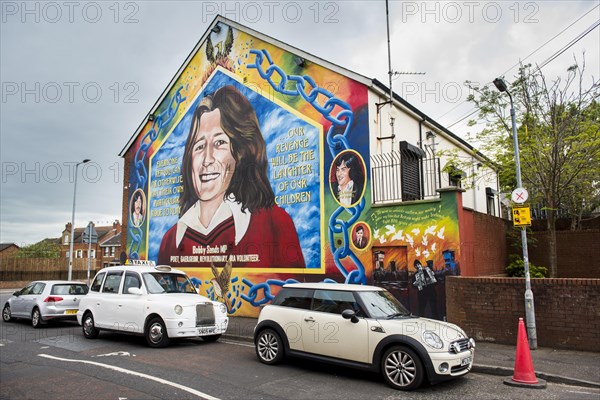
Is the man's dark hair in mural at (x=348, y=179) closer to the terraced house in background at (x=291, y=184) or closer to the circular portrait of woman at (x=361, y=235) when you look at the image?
the terraced house in background at (x=291, y=184)

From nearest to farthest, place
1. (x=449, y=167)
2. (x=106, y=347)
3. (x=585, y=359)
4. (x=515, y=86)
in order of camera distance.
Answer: (x=585, y=359)
(x=106, y=347)
(x=515, y=86)
(x=449, y=167)

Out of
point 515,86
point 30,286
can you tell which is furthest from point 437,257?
point 30,286

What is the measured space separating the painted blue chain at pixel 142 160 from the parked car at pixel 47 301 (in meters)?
5.82

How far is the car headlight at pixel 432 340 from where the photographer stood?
7.25 m

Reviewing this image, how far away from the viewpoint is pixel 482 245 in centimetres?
1387

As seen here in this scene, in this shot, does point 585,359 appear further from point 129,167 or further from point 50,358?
point 129,167

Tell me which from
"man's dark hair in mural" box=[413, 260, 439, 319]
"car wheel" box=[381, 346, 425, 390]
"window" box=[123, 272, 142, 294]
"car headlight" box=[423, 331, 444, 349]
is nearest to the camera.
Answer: "car wheel" box=[381, 346, 425, 390]

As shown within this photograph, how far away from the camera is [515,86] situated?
14508 millimetres

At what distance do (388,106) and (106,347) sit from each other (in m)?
10.6

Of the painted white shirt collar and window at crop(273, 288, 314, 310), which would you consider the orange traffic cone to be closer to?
window at crop(273, 288, 314, 310)

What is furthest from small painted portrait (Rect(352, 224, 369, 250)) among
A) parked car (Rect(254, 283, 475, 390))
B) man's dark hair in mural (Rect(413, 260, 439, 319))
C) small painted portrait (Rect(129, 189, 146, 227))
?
small painted portrait (Rect(129, 189, 146, 227))

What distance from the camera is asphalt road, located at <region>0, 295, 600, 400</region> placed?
6984 millimetres

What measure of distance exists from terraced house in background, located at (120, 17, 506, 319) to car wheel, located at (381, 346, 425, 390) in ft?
17.1

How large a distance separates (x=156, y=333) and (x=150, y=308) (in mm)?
604
